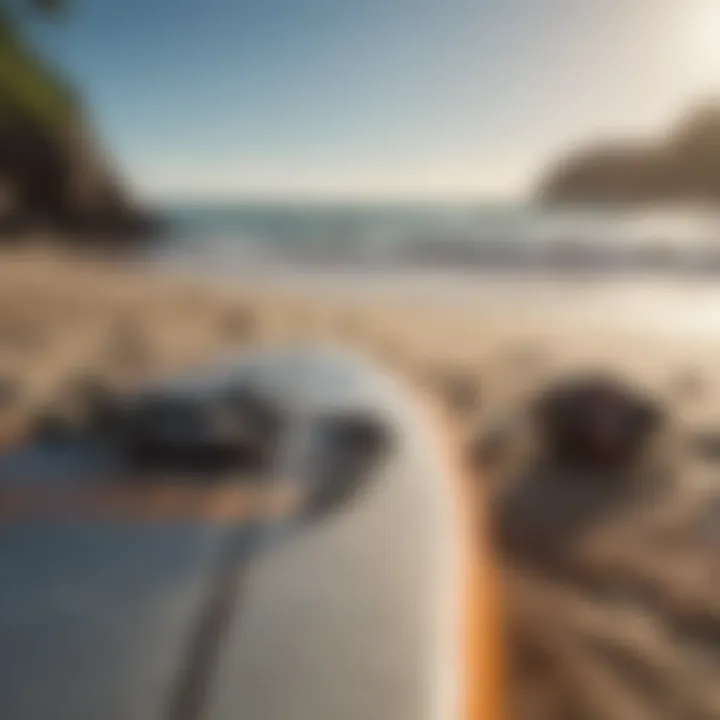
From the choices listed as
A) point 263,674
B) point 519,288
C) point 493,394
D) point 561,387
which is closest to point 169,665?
point 263,674

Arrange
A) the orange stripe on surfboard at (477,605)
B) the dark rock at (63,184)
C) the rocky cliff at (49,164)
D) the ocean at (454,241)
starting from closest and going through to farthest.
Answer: the orange stripe on surfboard at (477,605)
the ocean at (454,241)
the rocky cliff at (49,164)
the dark rock at (63,184)

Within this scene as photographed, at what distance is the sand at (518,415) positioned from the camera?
183cm

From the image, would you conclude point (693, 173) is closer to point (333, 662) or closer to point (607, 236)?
point (607, 236)

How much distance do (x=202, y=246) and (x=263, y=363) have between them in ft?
37.1

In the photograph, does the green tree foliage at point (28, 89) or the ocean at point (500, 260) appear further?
the green tree foliage at point (28, 89)

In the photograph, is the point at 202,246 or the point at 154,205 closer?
the point at 202,246

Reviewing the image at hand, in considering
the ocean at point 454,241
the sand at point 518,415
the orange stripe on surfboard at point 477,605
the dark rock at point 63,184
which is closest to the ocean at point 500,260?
the ocean at point 454,241

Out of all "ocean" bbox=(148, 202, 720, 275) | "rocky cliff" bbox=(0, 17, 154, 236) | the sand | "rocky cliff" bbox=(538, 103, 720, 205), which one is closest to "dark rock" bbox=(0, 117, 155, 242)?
"rocky cliff" bbox=(0, 17, 154, 236)

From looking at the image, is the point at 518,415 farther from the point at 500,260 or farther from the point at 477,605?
the point at 500,260

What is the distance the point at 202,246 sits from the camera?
1359 cm

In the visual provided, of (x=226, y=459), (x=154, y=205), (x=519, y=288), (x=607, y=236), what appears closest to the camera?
(x=226, y=459)

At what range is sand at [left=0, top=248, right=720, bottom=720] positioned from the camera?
1.83 m

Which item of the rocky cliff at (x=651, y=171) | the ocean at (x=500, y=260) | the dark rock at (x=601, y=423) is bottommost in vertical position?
the dark rock at (x=601, y=423)

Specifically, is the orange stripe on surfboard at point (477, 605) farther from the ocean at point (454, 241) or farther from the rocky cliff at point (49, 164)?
the rocky cliff at point (49, 164)
